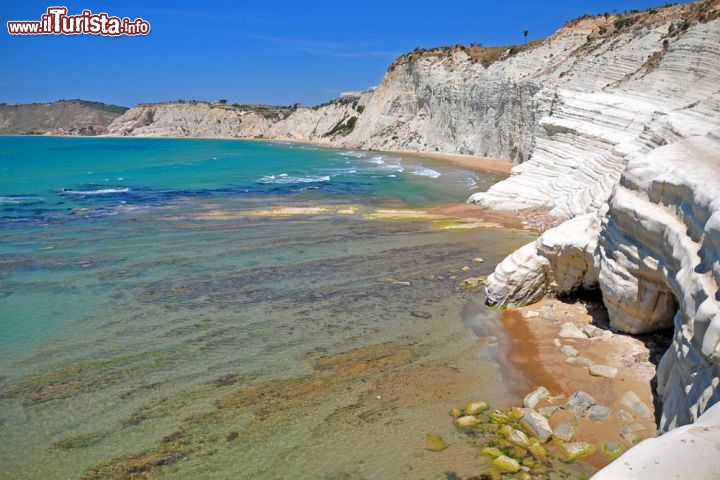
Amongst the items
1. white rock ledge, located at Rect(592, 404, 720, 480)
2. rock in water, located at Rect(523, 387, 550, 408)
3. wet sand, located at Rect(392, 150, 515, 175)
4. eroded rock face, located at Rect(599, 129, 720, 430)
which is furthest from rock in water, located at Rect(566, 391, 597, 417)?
wet sand, located at Rect(392, 150, 515, 175)

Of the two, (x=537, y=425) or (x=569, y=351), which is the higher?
(x=569, y=351)

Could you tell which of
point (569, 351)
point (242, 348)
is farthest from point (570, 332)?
point (242, 348)

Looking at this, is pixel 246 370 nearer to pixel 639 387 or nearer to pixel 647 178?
pixel 639 387

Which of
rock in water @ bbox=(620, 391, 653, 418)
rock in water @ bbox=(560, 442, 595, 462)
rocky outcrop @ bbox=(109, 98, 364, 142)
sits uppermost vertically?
rocky outcrop @ bbox=(109, 98, 364, 142)

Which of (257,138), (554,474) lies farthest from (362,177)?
(257,138)

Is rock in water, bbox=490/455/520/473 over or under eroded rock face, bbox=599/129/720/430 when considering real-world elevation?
under

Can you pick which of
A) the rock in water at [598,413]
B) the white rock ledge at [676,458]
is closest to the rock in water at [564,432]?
the rock in water at [598,413]

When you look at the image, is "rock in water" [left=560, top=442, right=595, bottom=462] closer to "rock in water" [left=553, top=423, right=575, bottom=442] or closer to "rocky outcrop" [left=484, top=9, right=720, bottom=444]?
"rock in water" [left=553, top=423, right=575, bottom=442]

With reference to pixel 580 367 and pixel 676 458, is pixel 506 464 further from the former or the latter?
pixel 580 367
